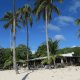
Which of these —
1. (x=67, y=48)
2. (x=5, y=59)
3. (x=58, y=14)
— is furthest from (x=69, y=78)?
(x=67, y=48)

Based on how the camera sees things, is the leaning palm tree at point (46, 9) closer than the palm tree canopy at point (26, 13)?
Yes

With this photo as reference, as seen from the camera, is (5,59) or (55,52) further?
(5,59)

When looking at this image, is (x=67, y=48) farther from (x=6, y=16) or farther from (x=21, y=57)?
(x=6, y=16)

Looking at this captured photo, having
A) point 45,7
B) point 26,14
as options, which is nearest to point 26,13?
point 26,14

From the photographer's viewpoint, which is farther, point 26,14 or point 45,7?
point 26,14

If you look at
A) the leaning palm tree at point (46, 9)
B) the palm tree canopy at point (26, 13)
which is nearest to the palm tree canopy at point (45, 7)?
the leaning palm tree at point (46, 9)

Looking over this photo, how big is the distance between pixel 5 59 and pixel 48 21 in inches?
918

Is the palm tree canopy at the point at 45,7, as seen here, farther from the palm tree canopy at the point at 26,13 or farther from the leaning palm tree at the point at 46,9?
the palm tree canopy at the point at 26,13

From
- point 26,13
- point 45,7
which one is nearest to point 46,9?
point 45,7

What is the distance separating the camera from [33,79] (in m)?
24.3

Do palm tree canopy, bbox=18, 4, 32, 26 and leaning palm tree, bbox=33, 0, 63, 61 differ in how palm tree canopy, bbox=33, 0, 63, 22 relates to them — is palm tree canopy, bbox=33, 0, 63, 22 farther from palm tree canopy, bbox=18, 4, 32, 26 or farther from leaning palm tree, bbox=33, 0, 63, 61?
palm tree canopy, bbox=18, 4, 32, 26

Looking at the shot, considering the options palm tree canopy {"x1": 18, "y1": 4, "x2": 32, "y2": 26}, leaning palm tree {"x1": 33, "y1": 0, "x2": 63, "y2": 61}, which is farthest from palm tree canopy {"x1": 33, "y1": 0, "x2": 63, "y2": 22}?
palm tree canopy {"x1": 18, "y1": 4, "x2": 32, "y2": 26}

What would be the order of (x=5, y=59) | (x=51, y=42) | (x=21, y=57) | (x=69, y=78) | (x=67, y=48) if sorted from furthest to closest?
(x=67, y=48), (x=21, y=57), (x=5, y=59), (x=51, y=42), (x=69, y=78)

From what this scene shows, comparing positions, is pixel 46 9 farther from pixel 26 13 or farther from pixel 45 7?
pixel 26 13
